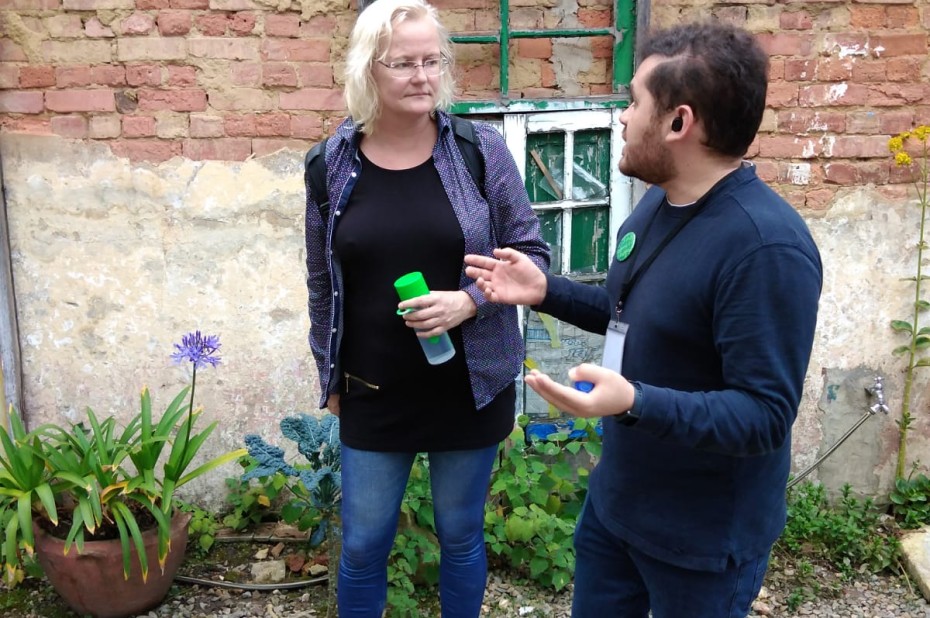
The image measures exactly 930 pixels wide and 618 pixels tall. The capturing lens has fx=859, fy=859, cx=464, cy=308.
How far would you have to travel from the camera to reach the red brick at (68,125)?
3457 mm

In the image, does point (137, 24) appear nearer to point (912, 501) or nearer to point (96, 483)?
point (96, 483)

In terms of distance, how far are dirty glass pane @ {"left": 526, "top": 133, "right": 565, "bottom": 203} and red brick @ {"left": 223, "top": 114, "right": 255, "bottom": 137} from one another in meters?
1.13

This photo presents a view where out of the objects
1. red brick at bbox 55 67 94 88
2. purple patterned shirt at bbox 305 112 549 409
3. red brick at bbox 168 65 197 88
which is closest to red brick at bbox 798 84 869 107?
purple patterned shirt at bbox 305 112 549 409

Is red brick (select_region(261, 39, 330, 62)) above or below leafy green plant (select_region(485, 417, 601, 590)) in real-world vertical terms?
above

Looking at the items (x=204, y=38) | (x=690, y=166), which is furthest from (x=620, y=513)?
(x=204, y=38)

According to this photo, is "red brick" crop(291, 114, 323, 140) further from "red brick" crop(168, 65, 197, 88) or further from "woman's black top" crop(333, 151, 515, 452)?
"woman's black top" crop(333, 151, 515, 452)

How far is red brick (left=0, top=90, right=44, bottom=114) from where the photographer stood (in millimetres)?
3426

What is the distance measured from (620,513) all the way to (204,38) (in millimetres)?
2563

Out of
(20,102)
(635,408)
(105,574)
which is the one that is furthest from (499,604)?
(20,102)

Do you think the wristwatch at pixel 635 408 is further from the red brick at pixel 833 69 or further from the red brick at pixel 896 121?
the red brick at pixel 896 121

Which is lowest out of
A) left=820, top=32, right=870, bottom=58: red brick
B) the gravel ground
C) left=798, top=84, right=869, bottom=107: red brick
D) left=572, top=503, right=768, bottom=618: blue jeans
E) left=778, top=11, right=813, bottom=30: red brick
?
the gravel ground

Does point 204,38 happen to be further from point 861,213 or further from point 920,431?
point 920,431

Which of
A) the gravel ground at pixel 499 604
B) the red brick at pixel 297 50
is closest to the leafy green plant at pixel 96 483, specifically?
the gravel ground at pixel 499 604

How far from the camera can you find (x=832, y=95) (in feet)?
11.8
